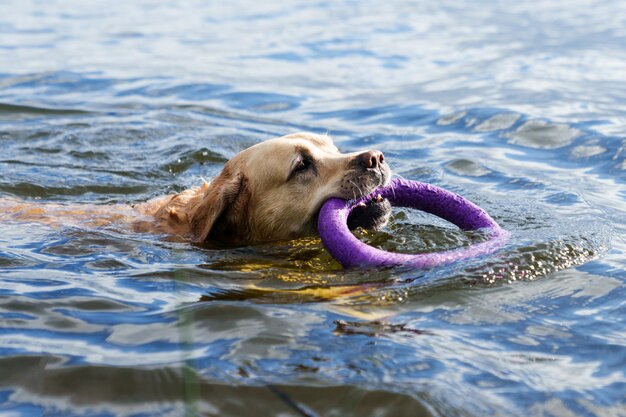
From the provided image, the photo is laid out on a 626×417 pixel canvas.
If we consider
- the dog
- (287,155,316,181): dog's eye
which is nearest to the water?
the dog

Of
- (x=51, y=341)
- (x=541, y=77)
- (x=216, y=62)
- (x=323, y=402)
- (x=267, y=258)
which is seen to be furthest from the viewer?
(x=216, y=62)

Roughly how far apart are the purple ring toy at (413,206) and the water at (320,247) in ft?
0.31

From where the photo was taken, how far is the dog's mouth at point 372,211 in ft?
21.5

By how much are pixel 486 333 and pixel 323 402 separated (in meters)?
1.21

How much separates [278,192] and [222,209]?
446 mm

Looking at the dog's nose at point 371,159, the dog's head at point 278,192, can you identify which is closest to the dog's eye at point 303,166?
the dog's head at point 278,192

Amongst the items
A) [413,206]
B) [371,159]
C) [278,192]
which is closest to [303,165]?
[278,192]

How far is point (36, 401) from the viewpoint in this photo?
429 cm

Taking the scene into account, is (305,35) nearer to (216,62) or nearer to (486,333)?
(216,62)

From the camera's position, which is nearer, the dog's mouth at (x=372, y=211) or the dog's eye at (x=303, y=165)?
the dog's mouth at (x=372, y=211)

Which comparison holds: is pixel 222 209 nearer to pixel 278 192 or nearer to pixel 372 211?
pixel 278 192

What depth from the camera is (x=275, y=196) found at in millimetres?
6824

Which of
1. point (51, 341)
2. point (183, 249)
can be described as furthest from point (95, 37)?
point (51, 341)

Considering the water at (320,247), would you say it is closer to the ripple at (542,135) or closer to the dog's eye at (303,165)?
the ripple at (542,135)
